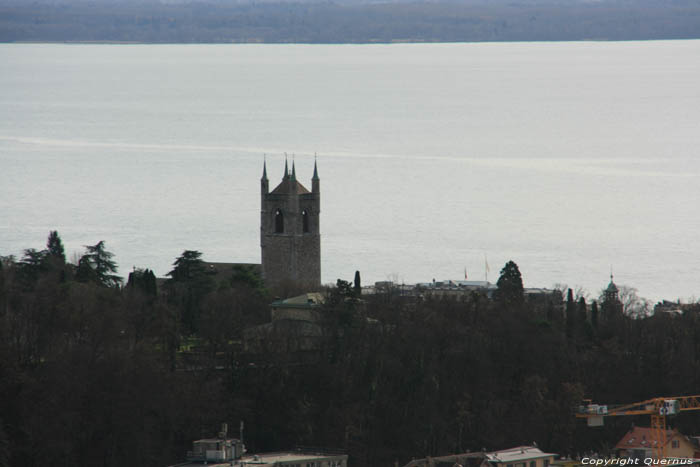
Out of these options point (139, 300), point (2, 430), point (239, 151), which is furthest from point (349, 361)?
point (239, 151)

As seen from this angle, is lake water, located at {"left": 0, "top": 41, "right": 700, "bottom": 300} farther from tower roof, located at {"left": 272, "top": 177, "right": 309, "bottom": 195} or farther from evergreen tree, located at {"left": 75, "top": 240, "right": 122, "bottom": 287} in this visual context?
evergreen tree, located at {"left": 75, "top": 240, "right": 122, "bottom": 287}

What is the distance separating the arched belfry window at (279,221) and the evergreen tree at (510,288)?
10.2 meters

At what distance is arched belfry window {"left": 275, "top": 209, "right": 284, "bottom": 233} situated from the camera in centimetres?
8019

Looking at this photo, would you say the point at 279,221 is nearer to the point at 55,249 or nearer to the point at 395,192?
the point at 55,249

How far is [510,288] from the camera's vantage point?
7362cm

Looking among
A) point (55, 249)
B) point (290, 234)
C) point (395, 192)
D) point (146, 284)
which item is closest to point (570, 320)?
point (146, 284)

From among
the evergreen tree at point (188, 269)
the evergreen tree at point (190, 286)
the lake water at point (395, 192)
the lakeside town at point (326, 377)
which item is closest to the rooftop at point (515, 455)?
the lakeside town at point (326, 377)

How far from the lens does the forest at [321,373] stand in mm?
49250

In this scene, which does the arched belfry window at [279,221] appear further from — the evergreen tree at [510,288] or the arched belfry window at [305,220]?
the evergreen tree at [510,288]

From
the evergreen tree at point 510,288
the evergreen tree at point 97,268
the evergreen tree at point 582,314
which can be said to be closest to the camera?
the evergreen tree at point 582,314

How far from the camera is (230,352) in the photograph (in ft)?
187

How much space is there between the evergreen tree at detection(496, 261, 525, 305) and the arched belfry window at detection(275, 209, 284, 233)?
10150 mm

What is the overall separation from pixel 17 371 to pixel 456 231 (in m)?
71.5

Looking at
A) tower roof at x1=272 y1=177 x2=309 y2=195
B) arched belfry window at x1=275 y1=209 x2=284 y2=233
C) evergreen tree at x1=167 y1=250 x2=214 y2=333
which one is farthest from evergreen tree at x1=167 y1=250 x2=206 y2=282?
tower roof at x1=272 y1=177 x2=309 y2=195
